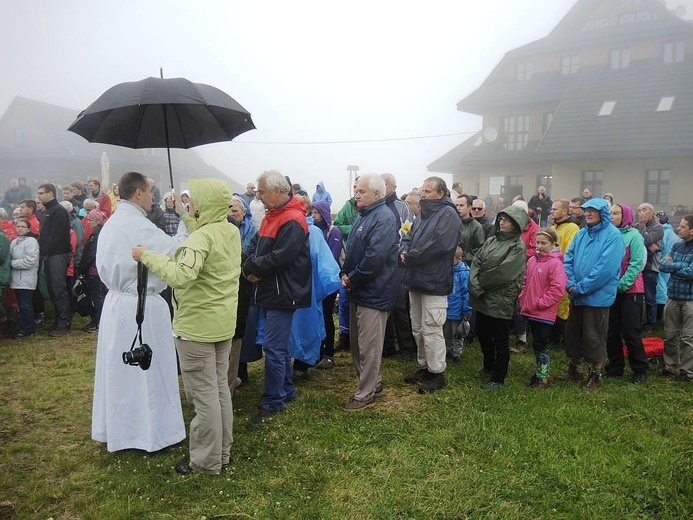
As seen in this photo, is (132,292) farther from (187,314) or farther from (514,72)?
(514,72)

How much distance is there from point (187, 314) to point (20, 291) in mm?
5548

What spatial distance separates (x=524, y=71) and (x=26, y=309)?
31.7 m

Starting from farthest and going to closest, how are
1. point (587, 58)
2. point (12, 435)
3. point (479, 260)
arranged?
point (587, 58) < point (479, 260) < point (12, 435)

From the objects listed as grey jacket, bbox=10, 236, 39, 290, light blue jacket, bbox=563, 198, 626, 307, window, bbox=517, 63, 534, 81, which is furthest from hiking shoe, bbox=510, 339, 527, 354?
window, bbox=517, 63, 534, 81

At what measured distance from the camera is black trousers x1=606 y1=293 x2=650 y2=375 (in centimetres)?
568

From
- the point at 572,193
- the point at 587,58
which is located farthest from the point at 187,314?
the point at 587,58

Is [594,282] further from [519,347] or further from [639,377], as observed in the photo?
[519,347]

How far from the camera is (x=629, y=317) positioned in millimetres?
5715

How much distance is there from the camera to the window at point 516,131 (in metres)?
29.7

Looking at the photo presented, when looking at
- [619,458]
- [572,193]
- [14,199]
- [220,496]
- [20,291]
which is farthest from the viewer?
[572,193]

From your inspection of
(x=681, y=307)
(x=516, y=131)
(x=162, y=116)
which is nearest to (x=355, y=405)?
(x=162, y=116)

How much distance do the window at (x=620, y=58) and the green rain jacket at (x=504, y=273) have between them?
2949 centimetres

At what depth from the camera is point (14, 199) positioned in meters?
16.6

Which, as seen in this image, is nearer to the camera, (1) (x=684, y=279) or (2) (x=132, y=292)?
(2) (x=132, y=292)
